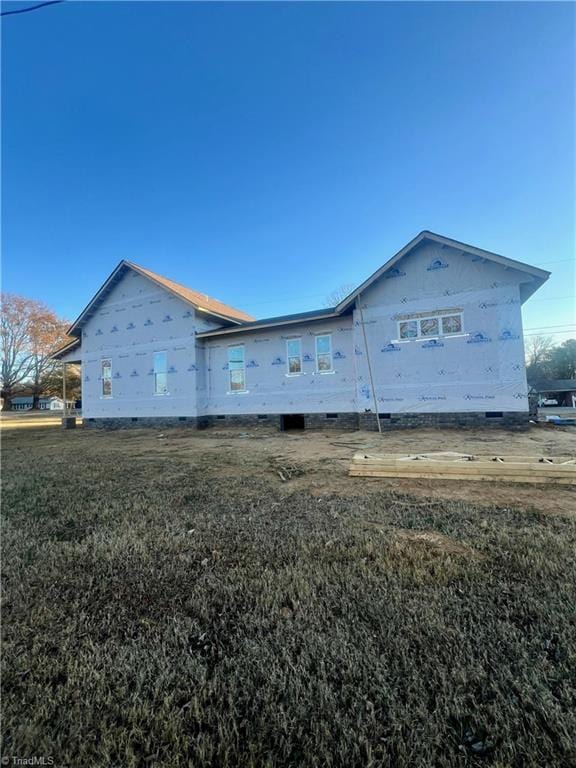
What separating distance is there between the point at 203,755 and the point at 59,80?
53.0 ft

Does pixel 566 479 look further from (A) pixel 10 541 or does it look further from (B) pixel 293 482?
(A) pixel 10 541

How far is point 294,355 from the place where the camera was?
13156 mm

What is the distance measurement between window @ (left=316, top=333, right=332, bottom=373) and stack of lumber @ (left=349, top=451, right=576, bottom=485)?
275 inches

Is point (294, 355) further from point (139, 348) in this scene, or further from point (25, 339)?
point (25, 339)

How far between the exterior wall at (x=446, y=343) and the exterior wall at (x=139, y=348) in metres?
8.12

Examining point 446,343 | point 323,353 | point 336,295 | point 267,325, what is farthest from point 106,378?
point 336,295

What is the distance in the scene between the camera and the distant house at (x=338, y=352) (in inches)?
391

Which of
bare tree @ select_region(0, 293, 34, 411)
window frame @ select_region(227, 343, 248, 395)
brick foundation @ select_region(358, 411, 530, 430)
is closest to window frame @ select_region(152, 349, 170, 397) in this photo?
window frame @ select_region(227, 343, 248, 395)

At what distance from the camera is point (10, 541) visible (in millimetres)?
3311

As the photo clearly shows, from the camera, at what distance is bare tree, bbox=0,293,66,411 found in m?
38.0

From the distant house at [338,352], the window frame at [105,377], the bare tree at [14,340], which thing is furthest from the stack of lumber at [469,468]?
the bare tree at [14,340]

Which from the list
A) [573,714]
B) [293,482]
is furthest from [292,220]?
[573,714]

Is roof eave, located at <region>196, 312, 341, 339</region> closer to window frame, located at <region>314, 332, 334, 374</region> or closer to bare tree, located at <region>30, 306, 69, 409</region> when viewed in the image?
window frame, located at <region>314, 332, 334, 374</region>

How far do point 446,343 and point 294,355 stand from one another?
228 inches
